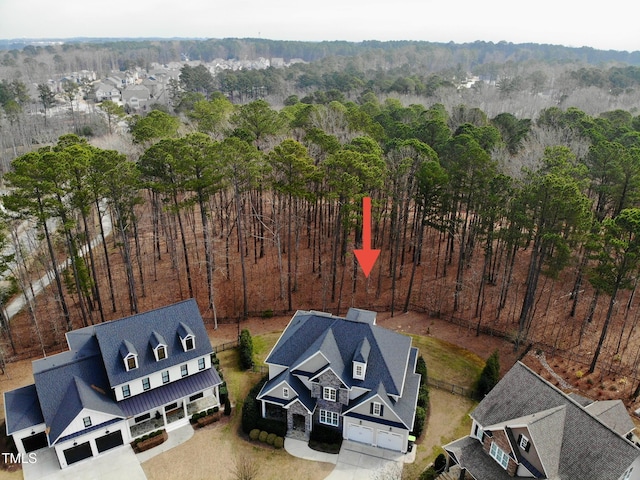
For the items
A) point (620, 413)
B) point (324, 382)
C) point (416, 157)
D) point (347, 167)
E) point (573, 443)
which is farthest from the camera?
point (416, 157)

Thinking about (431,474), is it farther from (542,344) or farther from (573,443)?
(542,344)

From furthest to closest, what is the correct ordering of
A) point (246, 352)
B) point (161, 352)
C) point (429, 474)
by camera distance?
point (246, 352)
point (161, 352)
point (429, 474)

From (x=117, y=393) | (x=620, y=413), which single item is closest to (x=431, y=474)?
(x=620, y=413)

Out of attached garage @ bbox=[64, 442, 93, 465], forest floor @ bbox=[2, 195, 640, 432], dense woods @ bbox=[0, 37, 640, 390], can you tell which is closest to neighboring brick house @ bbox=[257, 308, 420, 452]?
attached garage @ bbox=[64, 442, 93, 465]

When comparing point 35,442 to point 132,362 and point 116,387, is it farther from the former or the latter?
point 132,362

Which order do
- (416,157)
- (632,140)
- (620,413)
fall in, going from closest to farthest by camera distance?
(620,413) → (416,157) → (632,140)

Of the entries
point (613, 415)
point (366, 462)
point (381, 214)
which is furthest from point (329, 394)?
point (381, 214)
